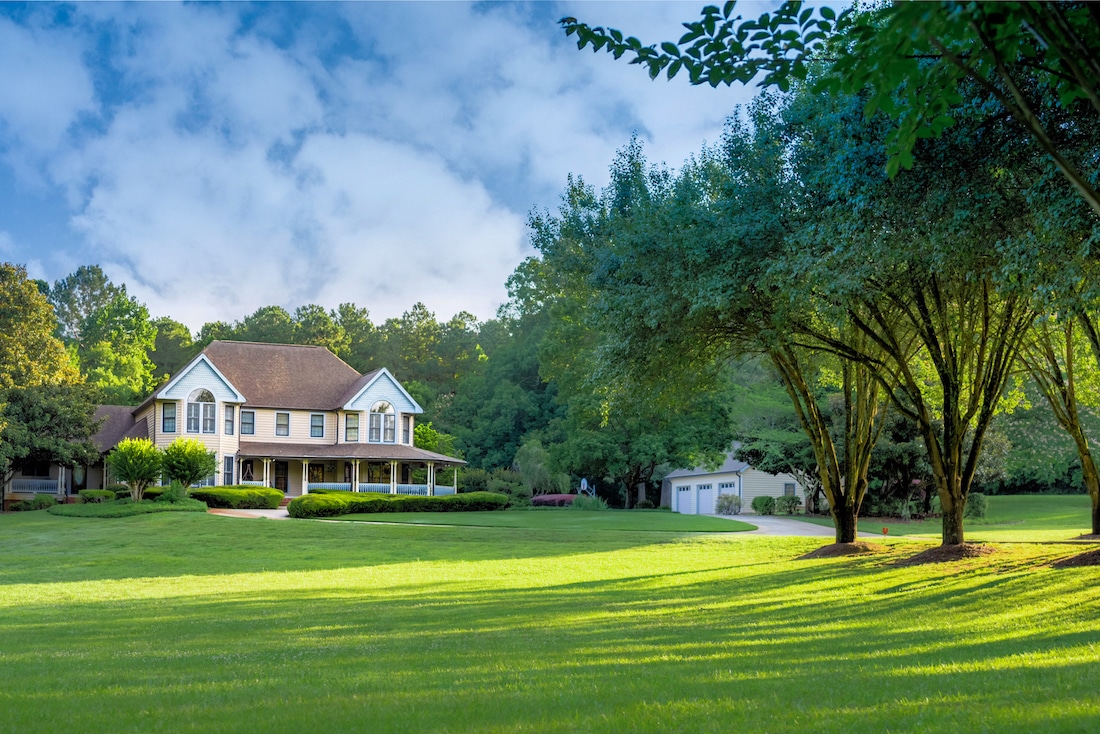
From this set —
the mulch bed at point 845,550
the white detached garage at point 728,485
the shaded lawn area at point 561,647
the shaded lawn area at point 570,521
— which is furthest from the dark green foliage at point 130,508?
the white detached garage at point 728,485

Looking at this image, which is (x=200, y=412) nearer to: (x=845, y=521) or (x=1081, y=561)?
(x=845, y=521)

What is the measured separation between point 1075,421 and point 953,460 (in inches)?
244

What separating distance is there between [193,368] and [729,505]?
29.3 metres

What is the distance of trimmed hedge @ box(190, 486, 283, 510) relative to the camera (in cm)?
4050

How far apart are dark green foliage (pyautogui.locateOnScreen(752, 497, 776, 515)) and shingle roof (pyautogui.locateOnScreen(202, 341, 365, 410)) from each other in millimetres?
22161

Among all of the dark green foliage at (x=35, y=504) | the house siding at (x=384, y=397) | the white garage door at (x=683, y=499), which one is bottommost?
the white garage door at (x=683, y=499)

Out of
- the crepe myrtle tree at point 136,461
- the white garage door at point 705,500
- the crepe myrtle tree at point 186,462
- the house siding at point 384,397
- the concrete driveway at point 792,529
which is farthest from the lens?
the white garage door at point 705,500

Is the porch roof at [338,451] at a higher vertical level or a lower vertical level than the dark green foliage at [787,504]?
higher

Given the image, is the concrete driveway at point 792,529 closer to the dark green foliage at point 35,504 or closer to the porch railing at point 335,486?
the porch railing at point 335,486

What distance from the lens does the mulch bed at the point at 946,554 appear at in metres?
18.7

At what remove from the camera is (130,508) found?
1419 inches

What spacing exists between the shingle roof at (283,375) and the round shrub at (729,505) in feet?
69.0

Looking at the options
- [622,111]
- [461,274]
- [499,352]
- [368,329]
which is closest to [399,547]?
[622,111]

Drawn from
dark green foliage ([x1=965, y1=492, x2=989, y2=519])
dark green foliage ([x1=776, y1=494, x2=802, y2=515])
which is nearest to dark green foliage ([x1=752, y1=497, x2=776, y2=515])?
dark green foliage ([x1=776, y1=494, x2=802, y2=515])
